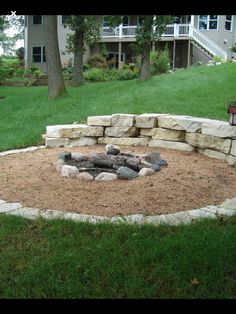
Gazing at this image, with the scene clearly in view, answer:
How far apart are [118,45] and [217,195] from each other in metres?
26.8

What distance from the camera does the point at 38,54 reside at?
96.2 ft

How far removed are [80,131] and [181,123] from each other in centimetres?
180

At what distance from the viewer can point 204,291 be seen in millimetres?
2963

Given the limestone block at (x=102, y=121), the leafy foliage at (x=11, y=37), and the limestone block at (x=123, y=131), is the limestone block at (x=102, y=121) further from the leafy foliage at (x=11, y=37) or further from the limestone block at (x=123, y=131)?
the leafy foliage at (x=11, y=37)

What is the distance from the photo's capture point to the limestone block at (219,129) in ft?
21.1

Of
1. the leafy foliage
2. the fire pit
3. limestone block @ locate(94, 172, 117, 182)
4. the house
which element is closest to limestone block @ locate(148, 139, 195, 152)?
the fire pit

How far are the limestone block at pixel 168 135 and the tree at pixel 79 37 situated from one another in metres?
10.7

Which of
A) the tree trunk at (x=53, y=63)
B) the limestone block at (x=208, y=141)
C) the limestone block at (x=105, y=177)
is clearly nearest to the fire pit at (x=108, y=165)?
the limestone block at (x=105, y=177)

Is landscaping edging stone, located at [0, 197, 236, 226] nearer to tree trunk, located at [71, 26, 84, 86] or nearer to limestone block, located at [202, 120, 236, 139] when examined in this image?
limestone block, located at [202, 120, 236, 139]

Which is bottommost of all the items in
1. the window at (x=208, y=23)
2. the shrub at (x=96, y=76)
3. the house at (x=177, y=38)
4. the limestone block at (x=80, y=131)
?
the limestone block at (x=80, y=131)

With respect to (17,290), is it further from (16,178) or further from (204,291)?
(16,178)

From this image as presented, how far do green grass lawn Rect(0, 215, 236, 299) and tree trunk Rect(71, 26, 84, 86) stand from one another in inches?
555

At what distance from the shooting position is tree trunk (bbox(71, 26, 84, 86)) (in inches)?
695

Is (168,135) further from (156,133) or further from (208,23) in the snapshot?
(208,23)
